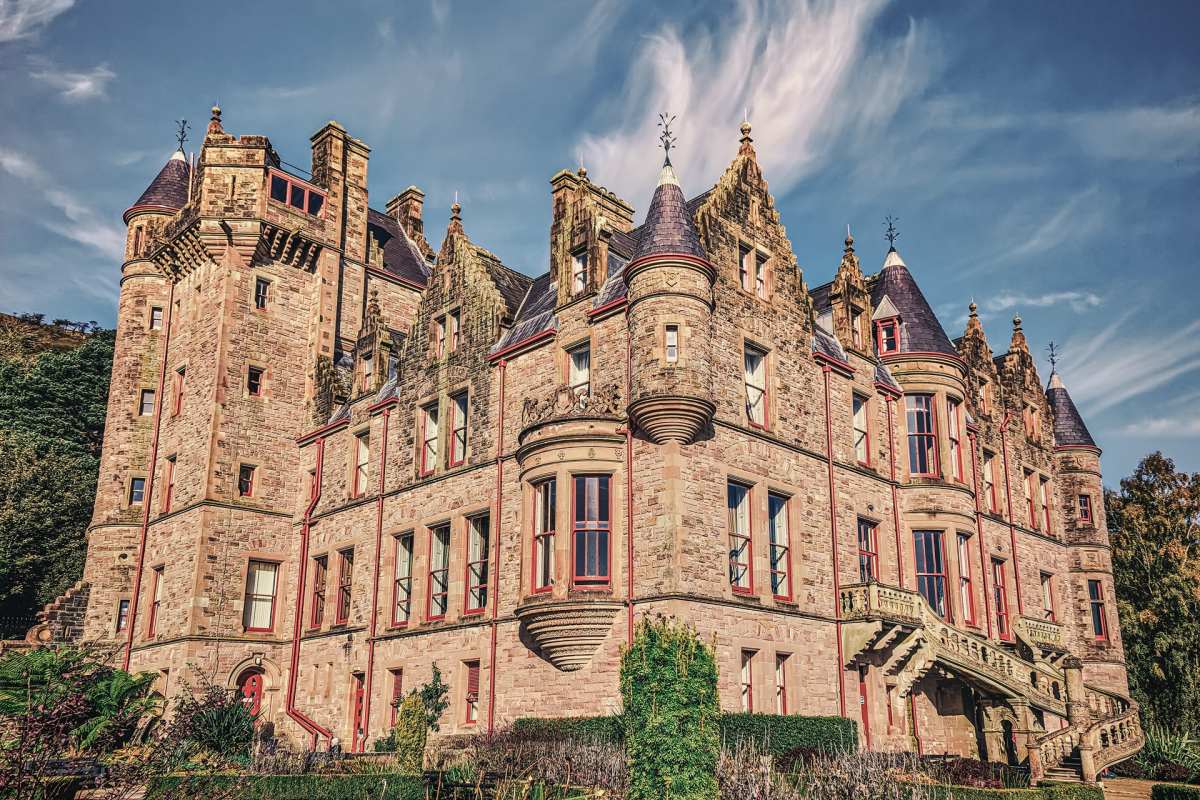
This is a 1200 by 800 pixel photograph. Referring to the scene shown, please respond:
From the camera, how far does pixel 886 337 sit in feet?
111

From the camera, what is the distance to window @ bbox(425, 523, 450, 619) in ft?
97.9

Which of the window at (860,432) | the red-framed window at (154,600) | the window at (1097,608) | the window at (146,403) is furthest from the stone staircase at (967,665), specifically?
the window at (146,403)

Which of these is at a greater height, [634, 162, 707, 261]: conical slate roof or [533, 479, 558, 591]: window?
[634, 162, 707, 261]: conical slate roof

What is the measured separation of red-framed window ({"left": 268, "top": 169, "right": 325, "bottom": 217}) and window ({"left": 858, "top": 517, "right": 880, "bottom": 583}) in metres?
23.7

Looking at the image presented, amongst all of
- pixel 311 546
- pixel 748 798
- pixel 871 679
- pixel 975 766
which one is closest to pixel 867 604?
pixel 871 679

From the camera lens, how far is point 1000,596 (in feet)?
114

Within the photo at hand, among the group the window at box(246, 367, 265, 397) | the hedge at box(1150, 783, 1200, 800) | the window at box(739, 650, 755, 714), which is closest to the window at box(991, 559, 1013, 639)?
the hedge at box(1150, 783, 1200, 800)

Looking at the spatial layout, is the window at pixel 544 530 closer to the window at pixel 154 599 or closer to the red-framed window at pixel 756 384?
the red-framed window at pixel 756 384

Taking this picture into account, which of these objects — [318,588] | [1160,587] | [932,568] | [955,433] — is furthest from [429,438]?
[1160,587]

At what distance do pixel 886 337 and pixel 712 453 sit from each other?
36.6 ft

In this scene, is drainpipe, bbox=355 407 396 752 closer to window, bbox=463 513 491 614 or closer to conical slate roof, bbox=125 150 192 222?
window, bbox=463 513 491 614

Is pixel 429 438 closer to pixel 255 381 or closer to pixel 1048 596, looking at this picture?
pixel 255 381

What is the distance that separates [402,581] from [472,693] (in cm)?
502

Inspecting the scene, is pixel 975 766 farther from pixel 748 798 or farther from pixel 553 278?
pixel 553 278
